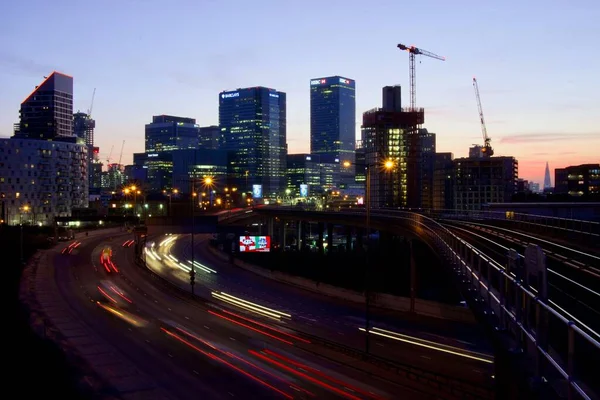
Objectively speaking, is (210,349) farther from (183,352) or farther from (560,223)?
(560,223)

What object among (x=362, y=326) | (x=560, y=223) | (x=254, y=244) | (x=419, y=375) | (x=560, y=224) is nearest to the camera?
(x=419, y=375)

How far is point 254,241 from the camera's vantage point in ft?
318

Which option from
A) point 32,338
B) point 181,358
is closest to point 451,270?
point 181,358

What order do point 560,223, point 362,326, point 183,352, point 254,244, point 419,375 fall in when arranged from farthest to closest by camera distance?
point 254,244 → point 362,326 → point 560,223 → point 183,352 → point 419,375

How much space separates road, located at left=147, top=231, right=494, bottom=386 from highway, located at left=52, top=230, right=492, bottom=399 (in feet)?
12.3

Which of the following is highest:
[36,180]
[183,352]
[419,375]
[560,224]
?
[36,180]

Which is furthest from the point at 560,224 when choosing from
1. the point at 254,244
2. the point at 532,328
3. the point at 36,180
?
the point at 36,180

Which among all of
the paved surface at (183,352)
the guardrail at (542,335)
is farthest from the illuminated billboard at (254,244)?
the guardrail at (542,335)

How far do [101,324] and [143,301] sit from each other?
12.5 meters

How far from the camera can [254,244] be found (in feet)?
317

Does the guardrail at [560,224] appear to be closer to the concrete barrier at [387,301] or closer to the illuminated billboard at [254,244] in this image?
the concrete barrier at [387,301]

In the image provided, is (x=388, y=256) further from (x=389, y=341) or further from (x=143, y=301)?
(x=389, y=341)

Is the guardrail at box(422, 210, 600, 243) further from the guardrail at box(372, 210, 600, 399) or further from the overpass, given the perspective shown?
the guardrail at box(372, 210, 600, 399)

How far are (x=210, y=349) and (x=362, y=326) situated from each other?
14.4 metres
